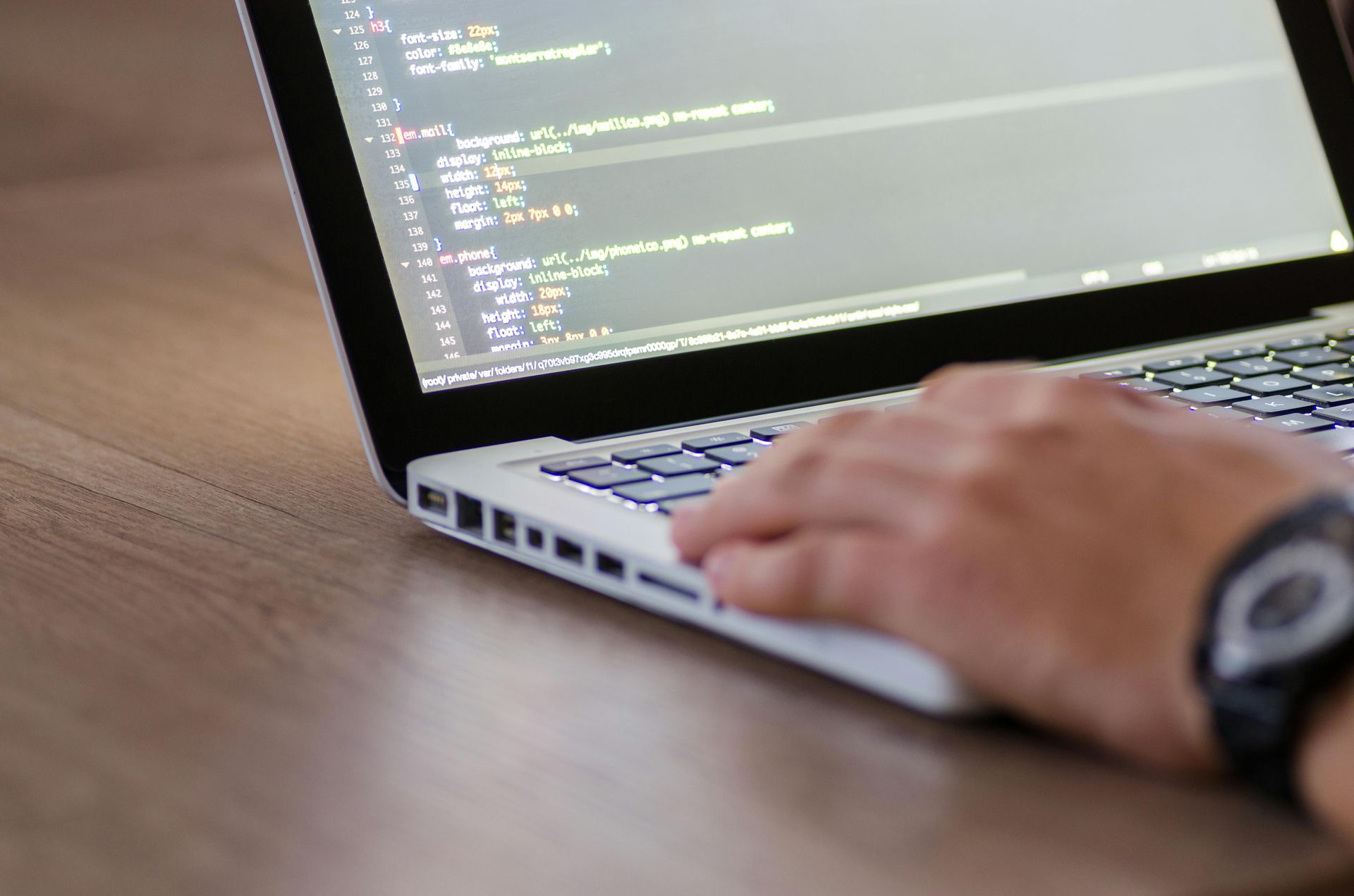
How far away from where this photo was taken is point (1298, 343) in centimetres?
72

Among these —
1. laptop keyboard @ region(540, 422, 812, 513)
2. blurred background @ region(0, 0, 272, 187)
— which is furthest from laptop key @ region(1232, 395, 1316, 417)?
blurred background @ region(0, 0, 272, 187)

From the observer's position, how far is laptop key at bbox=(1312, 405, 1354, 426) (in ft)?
1.96

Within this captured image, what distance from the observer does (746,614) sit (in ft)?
1.41

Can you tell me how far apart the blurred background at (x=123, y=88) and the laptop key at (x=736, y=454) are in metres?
1.33

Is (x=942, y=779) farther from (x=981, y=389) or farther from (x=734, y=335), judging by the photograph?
(x=734, y=335)

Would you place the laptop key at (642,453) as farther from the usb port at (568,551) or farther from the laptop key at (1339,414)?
the laptop key at (1339,414)

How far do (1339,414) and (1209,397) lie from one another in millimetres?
59

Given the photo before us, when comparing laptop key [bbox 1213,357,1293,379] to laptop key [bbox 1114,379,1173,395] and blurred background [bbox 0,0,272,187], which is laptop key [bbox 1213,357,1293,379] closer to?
laptop key [bbox 1114,379,1173,395]

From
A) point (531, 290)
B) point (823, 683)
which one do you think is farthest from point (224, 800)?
point (531, 290)

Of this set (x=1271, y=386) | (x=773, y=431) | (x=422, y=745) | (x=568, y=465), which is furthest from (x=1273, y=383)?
(x=422, y=745)

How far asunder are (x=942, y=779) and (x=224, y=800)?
0.20 metres

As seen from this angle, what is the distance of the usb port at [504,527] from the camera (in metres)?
0.53

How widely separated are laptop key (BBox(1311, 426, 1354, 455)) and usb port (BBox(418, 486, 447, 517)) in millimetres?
378

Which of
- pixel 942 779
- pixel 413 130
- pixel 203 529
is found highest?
pixel 413 130
